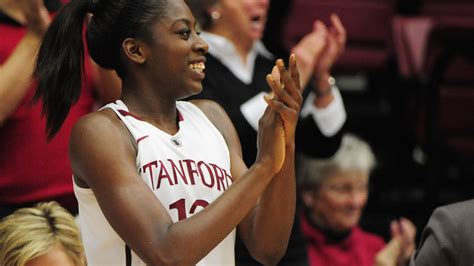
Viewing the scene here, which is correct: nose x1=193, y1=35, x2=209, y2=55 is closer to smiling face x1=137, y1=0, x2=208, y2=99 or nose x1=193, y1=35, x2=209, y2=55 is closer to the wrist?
smiling face x1=137, y1=0, x2=208, y2=99

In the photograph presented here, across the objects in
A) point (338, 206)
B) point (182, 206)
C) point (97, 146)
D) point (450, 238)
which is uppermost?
point (97, 146)

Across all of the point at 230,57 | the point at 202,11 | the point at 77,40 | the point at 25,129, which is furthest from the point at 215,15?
the point at 77,40

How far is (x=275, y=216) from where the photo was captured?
2291mm

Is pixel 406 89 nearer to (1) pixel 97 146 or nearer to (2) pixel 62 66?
(2) pixel 62 66

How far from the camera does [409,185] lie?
4.84m

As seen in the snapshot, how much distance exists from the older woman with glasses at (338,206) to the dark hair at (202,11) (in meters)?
0.81

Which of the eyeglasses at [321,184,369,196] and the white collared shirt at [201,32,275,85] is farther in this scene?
the eyeglasses at [321,184,369,196]

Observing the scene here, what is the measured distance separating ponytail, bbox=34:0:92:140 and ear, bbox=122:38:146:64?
4.4 inches

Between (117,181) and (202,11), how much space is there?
151 cm

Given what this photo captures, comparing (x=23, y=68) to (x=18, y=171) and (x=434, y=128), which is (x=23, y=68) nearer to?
(x=18, y=171)

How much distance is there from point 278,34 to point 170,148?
2352 millimetres

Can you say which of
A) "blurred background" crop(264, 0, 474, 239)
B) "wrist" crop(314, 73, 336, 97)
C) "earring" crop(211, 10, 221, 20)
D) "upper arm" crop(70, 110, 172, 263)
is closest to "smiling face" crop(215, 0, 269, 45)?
"earring" crop(211, 10, 221, 20)

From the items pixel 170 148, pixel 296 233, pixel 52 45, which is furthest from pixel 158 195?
pixel 296 233

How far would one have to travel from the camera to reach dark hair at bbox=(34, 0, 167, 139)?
2311 mm
